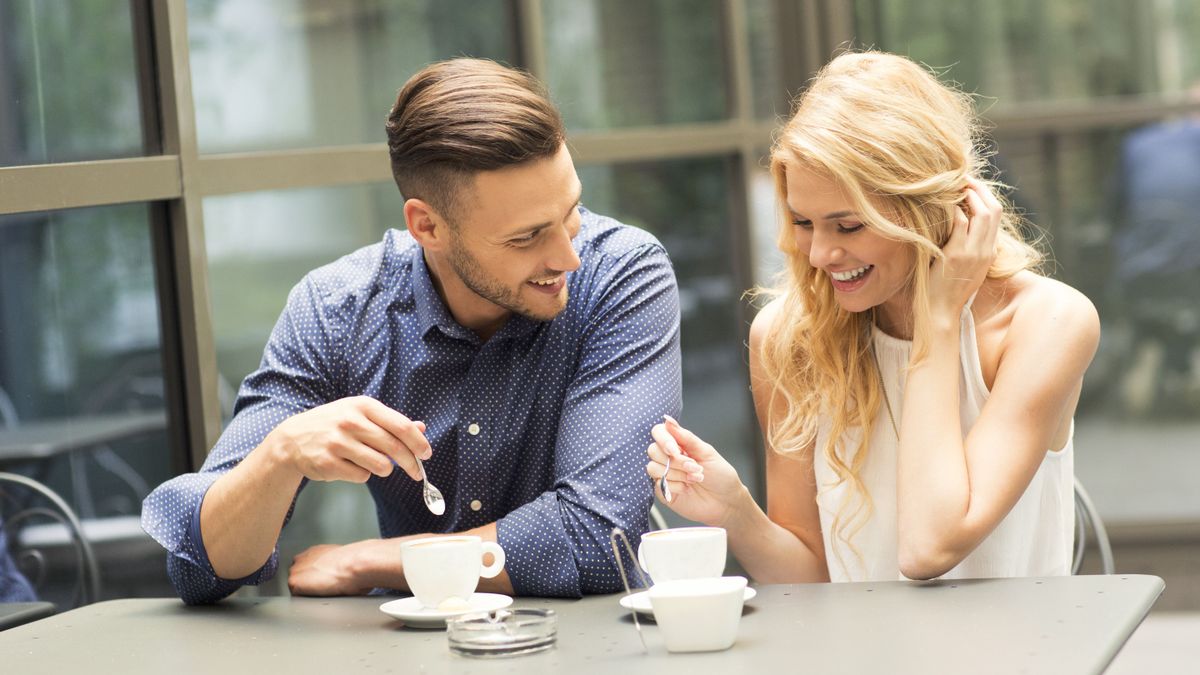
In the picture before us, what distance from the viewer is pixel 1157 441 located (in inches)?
177

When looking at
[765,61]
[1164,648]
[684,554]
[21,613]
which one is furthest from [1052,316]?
[765,61]

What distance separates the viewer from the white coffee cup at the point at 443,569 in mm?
1554

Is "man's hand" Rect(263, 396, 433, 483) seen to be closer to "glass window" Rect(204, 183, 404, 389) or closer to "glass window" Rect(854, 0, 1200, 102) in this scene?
"glass window" Rect(204, 183, 404, 389)

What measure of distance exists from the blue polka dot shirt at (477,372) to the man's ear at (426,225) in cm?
6

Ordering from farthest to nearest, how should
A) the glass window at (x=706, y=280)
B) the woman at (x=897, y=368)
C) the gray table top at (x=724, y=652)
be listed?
1. the glass window at (x=706, y=280)
2. the woman at (x=897, y=368)
3. the gray table top at (x=724, y=652)

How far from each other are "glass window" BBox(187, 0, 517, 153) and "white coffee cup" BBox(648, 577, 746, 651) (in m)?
1.41

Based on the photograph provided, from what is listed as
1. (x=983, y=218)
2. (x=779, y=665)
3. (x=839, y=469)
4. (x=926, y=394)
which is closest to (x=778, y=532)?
(x=839, y=469)

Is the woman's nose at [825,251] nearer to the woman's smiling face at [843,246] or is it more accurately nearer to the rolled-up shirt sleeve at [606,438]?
the woman's smiling face at [843,246]

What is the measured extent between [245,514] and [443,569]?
13.3 inches

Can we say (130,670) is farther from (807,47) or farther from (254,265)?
(807,47)

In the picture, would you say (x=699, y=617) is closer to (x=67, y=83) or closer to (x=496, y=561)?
(x=496, y=561)

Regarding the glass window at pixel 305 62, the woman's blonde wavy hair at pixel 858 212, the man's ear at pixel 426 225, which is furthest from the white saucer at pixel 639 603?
the glass window at pixel 305 62

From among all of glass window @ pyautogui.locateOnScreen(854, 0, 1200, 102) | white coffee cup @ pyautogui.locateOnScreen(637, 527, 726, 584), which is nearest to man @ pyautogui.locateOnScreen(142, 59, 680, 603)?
white coffee cup @ pyautogui.locateOnScreen(637, 527, 726, 584)

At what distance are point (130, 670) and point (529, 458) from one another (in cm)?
69
